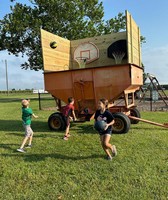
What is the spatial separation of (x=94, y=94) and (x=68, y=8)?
882 inches

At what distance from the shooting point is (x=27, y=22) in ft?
93.5

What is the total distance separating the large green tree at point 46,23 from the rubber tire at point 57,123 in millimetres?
20257

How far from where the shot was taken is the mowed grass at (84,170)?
4.12 metres

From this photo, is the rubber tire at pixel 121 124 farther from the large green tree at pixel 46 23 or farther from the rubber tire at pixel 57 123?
the large green tree at pixel 46 23

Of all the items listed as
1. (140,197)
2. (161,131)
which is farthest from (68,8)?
(140,197)

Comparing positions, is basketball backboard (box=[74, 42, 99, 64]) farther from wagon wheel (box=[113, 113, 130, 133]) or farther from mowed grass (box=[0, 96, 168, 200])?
mowed grass (box=[0, 96, 168, 200])

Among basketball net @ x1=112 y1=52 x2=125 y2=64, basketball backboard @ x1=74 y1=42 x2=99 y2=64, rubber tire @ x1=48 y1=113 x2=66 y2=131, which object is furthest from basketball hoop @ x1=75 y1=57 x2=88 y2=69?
rubber tire @ x1=48 y1=113 x2=66 y2=131

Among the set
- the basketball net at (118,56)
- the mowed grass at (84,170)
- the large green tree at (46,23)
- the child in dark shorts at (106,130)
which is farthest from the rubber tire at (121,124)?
the large green tree at (46,23)

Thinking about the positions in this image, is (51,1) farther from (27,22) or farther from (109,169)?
(109,169)

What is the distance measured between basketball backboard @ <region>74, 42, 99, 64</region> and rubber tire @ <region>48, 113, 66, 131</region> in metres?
3.23

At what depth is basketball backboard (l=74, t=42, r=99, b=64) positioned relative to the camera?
11.1 metres

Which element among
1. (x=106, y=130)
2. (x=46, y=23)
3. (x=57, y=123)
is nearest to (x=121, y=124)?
(x=57, y=123)

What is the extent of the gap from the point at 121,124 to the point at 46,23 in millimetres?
23520

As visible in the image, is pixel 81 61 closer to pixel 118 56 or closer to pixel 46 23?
pixel 118 56
